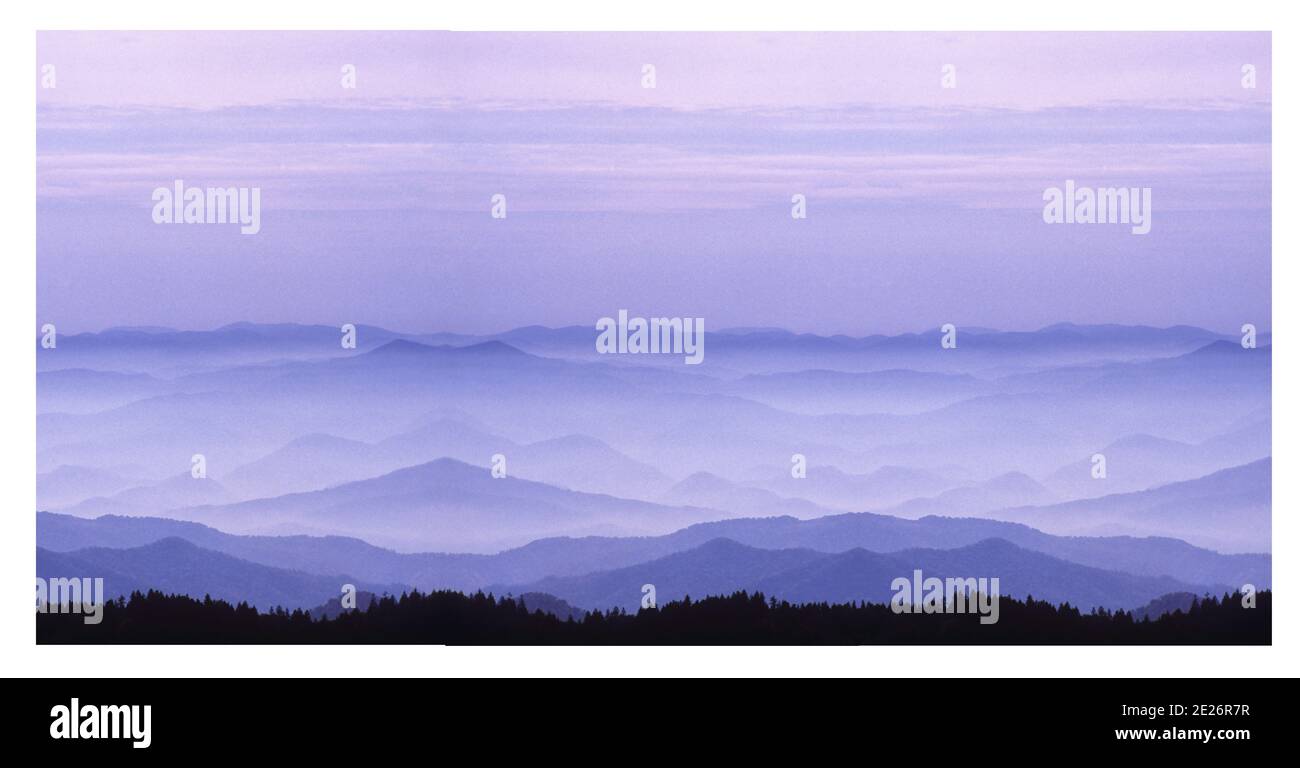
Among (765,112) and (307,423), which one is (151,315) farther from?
(765,112)

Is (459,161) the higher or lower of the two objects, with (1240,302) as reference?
higher

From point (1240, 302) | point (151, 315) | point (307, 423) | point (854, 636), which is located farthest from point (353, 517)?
point (1240, 302)

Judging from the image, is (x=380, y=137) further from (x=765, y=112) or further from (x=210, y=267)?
(x=765, y=112)

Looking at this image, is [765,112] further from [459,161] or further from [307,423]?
[307,423]

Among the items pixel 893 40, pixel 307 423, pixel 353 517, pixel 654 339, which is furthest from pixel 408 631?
pixel 893 40

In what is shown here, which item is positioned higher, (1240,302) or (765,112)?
(765,112)

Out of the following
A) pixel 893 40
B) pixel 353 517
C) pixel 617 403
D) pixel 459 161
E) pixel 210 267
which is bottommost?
pixel 353 517
